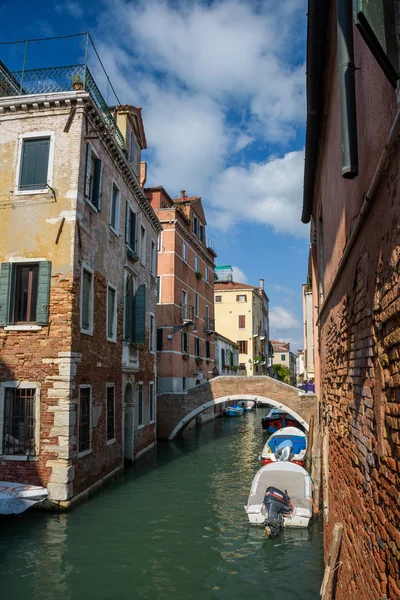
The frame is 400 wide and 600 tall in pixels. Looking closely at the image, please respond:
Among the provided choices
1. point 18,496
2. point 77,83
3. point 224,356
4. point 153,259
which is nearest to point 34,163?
point 77,83

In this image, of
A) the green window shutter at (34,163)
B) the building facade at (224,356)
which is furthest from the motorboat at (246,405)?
the green window shutter at (34,163)

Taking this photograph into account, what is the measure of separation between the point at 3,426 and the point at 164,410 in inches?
454

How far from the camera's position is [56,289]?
35.3ft

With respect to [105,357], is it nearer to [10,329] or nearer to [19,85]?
[10,329]

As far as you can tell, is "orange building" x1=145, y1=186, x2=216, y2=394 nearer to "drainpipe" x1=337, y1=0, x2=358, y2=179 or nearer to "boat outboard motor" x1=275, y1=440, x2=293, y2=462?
"boat outboard motor" x1=275, y1=440, x2=293, y2=462

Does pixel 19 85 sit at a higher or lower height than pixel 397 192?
higher

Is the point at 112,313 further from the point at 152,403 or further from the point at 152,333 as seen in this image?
the point at 152,403

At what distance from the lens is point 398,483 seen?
2285mm

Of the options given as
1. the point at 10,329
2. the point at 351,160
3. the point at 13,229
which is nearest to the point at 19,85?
the point at 13,229

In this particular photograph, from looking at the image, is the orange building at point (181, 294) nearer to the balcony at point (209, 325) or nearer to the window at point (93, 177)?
the balcony at point (209, 325)

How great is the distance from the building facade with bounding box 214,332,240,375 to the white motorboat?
2287 cm

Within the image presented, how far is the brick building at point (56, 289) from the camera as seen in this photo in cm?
1048

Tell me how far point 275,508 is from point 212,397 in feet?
39.3

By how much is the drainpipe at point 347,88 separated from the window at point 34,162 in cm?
967
